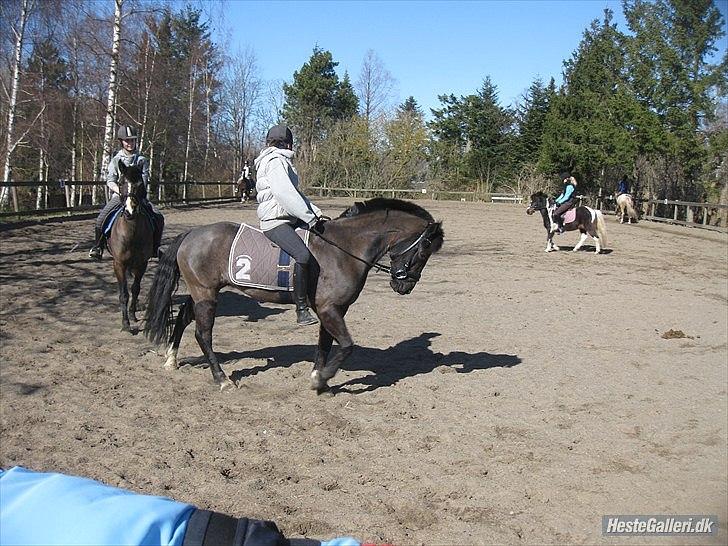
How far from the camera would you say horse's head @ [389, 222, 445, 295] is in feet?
21.2

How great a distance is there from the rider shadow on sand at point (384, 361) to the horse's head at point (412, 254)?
117 centimetres

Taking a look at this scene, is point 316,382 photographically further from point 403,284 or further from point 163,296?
point 163,296

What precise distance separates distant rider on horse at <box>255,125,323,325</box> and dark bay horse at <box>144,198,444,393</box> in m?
0.16

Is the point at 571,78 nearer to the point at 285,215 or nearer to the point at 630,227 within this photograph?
the point at 630,227

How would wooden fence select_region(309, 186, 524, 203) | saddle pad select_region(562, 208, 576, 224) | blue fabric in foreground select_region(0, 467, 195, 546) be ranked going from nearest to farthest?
blue fabric in foreground select_region(0, 467, 195, 546) → saddle pad select_region(562, 208, 576, 224) → wooden fence select_region(309, 186, 524, 203)

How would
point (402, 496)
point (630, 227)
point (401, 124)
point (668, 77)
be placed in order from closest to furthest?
point (402, 496), point (630, 227), point (668, 77), point (401, 124)

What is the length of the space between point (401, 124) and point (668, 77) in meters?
27.3

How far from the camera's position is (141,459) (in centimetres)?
471

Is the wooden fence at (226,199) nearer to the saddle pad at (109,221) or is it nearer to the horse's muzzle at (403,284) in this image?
the saddle pad at (109,221)

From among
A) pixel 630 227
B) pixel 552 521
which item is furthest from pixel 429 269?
pixel 630 227

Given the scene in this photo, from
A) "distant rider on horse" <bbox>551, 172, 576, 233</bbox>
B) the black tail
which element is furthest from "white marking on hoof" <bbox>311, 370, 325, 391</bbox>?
"distant rider on horse" <bbox>551, 172, 576, 233</bbox>

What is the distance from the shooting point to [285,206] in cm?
626

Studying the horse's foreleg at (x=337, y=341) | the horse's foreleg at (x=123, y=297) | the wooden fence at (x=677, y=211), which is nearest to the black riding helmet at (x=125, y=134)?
the horse's foreleg at (x=123, y=297)

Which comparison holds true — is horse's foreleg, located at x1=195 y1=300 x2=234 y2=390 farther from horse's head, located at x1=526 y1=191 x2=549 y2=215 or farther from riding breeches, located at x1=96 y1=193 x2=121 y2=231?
horse's head, located at x1=526 y1=191 x2=549 y2=215
